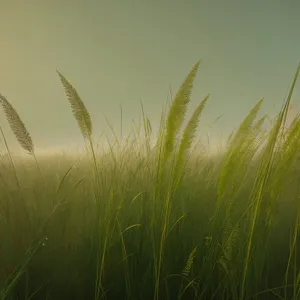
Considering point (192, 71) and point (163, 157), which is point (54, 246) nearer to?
point (163, 157)

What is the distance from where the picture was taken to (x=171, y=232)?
1303mm

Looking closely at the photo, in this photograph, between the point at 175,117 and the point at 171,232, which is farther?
the point at 171,232

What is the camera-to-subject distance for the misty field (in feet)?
3.21

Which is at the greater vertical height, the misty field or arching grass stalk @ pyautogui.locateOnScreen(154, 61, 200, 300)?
arching grass stalk @ pyautogui.locateOnScreen(154, 61, 200, 300)

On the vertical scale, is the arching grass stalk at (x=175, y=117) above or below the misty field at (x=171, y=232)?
above

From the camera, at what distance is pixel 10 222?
4.66ft

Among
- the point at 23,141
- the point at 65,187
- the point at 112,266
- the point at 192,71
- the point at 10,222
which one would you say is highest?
the point at 192,71

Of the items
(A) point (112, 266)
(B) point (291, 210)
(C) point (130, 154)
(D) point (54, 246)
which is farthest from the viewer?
(C) point (130, 154)

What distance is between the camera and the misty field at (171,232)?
979mm

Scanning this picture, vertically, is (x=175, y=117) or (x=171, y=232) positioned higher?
(x=175, y=117)

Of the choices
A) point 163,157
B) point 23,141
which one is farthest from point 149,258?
point 23,141

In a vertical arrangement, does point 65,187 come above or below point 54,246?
above

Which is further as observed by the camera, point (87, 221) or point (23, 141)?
point (87, 221)

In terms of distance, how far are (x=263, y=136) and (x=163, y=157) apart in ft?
1.57
